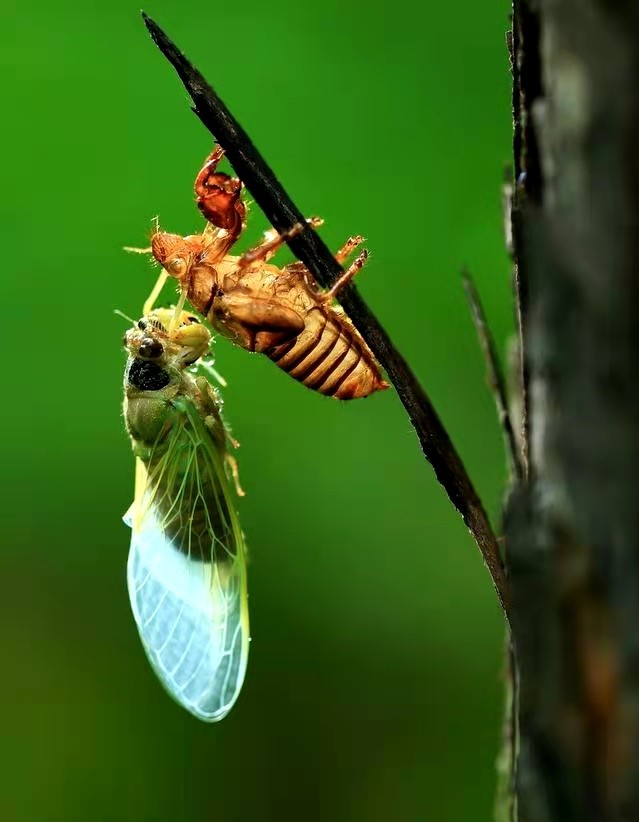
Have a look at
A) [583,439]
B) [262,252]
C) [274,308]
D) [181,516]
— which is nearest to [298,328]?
[274,308]

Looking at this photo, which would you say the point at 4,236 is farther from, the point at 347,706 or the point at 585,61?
the point at 585,61

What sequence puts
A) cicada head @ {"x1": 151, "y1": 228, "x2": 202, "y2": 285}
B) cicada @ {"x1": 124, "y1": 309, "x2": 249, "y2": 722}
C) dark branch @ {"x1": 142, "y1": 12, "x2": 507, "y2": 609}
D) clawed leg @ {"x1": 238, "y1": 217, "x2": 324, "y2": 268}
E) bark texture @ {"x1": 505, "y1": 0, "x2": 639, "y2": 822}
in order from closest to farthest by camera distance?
bark texture @ {"x1": 505, "y1": 0, "x2": 639, "y2": 822}, dark branch @ {"x1": 142, "y1": 12, "x2": 507, "y2": 609}, clawed leg @ {"x1": 238, "y1": 217, "x2": 324, "y2": 268}, cicada head @ {"x1": 151, "y1": 228, "x2": 202, "y2": 285}, cicada @ {"x1": 124, "y1": 309, "x2": 249, "y2": 722}

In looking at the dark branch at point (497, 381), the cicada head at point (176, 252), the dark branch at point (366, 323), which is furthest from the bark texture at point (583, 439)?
the cicada head at point (176, 252)

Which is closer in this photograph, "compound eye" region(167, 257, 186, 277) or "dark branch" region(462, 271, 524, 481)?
"dark branch" region(462, 271, 524, 481)

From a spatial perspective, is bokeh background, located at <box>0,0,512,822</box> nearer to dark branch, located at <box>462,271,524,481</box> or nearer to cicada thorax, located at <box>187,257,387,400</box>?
cicada thorax, located at <box>187,257,387,400</box>

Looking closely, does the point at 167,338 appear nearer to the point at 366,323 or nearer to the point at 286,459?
the point at 286,459

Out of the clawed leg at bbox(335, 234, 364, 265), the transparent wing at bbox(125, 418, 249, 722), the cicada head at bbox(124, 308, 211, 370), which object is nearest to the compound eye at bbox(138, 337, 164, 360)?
the cicada head at bbox(124, 308, 211, 370)

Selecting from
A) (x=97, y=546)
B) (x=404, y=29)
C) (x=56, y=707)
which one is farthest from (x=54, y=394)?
(x=404, y=29)
